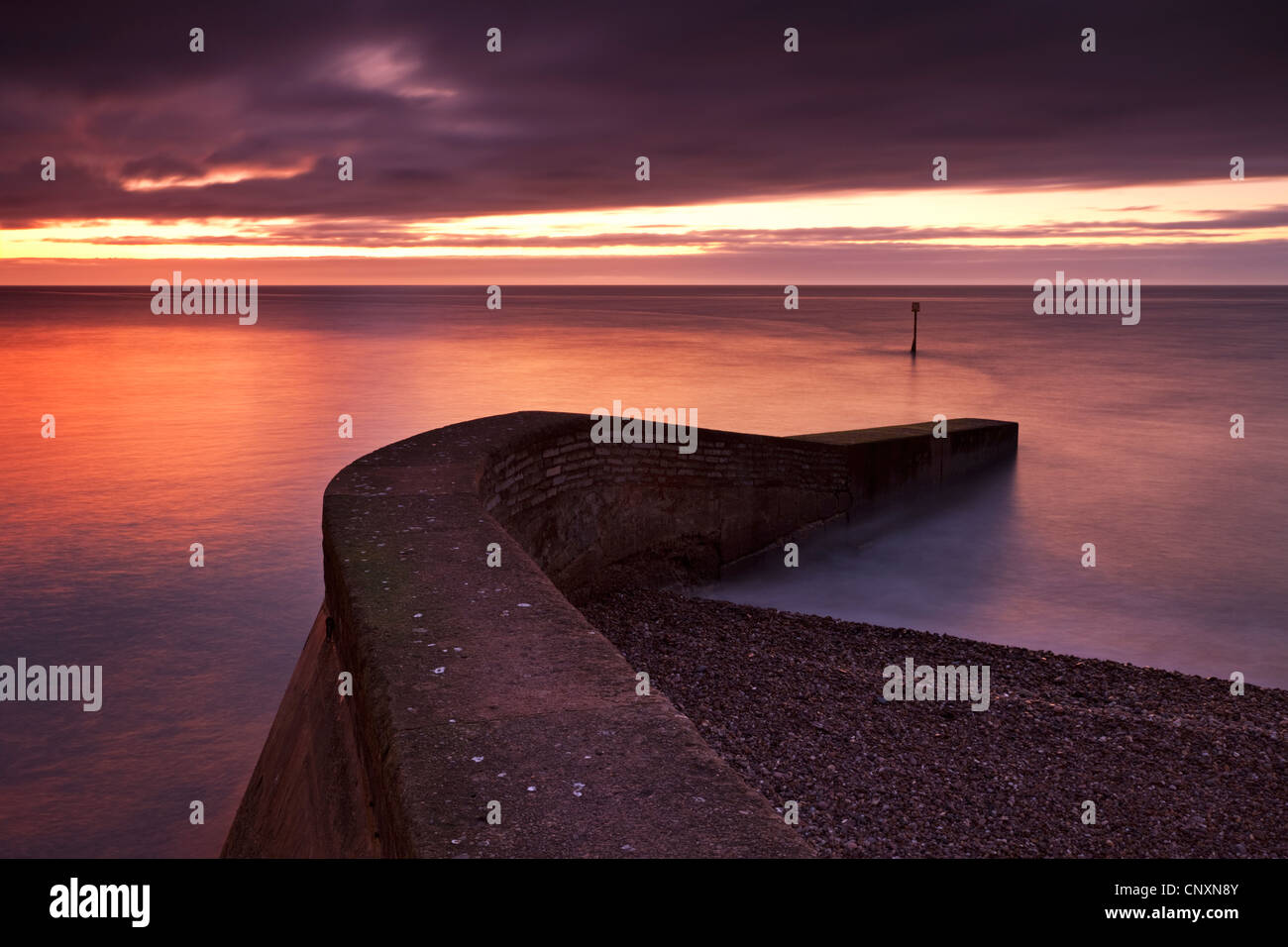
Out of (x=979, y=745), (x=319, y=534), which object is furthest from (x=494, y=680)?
(x=319, y=534)

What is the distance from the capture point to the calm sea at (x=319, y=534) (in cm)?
748

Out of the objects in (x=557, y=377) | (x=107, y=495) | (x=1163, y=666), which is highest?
(x=557, y=377)

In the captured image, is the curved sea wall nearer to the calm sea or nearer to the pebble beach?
the pebble beach

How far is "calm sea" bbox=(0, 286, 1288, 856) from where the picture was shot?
7480mm

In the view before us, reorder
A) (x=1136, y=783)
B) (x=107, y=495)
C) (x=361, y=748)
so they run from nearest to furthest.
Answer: (x=361, y=748), (x=1136, y=783), (x=107, y=495)

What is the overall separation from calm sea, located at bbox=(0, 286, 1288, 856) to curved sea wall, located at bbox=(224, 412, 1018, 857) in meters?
1.77

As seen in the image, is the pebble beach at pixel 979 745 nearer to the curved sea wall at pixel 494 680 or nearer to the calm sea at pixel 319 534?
the curved sea wall at pixel 494 680

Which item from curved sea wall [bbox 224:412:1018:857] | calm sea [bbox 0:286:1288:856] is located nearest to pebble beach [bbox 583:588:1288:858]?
curved sea wall [bbox 224:412:1018:857]

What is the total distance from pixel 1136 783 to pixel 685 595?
4739 millimetres

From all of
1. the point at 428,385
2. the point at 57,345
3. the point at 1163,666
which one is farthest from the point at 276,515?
the point at 57,345

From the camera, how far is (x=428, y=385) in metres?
27.2

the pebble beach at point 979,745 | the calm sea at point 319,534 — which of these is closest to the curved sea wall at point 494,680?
the pebble beach at point 979,745

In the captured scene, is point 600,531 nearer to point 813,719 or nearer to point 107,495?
point 813,719

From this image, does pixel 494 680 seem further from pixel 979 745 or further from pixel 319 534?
pixel 319 534
